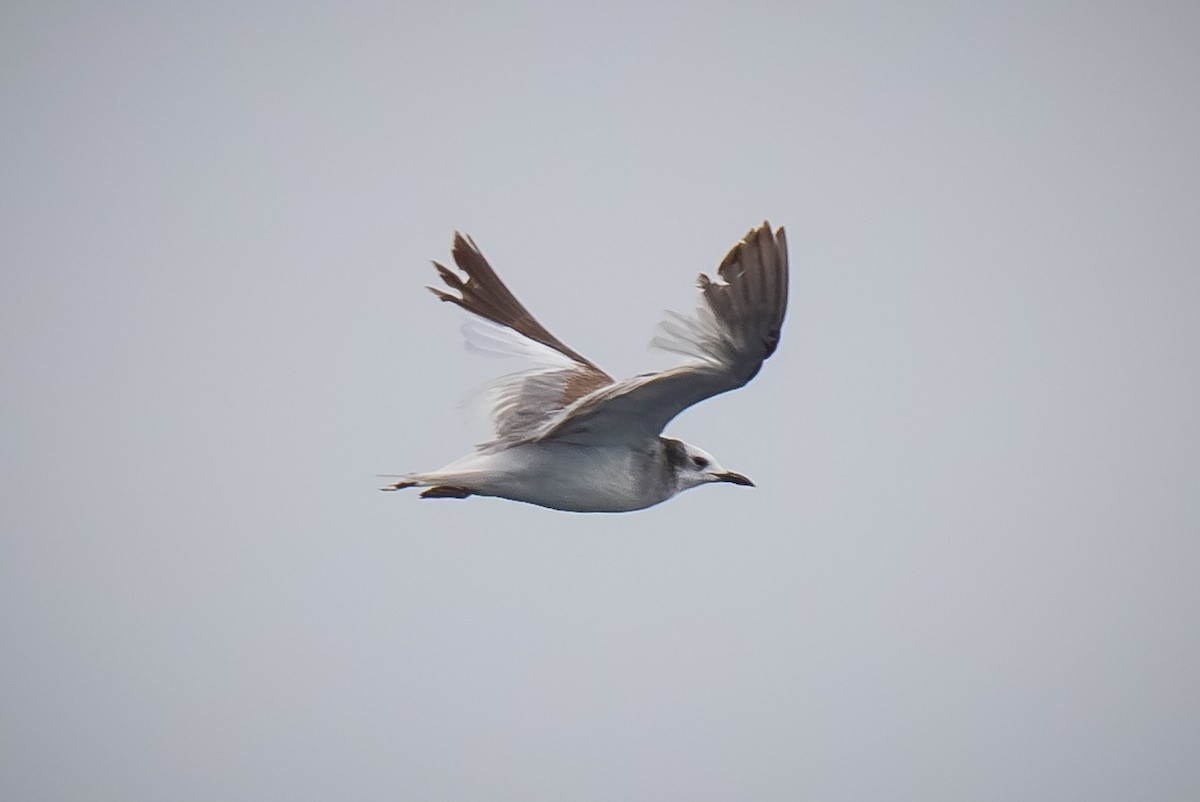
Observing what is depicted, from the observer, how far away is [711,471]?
7.63 m

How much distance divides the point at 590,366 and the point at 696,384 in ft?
7.60

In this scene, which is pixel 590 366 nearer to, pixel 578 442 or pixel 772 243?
pixel 578 442

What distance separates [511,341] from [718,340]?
2874 mm

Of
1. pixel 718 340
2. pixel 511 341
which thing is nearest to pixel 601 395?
pixel 718 340

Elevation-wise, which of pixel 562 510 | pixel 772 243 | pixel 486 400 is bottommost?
pixel 562 510

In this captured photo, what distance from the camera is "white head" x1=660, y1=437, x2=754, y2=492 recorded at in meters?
7.42

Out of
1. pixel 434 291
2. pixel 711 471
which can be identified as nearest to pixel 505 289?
pixel 434 291

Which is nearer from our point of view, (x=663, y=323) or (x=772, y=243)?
(x=772, y=243)

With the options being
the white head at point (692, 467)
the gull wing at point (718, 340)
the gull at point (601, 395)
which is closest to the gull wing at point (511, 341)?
the gull at point (601, 395)

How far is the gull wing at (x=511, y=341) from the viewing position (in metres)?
8.00

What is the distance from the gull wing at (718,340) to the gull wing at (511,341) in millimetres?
1289

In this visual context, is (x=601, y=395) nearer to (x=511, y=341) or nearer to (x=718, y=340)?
(x=718, y=340)

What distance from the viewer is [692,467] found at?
7547 millimetres

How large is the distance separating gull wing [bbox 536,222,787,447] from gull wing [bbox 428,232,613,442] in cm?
129
